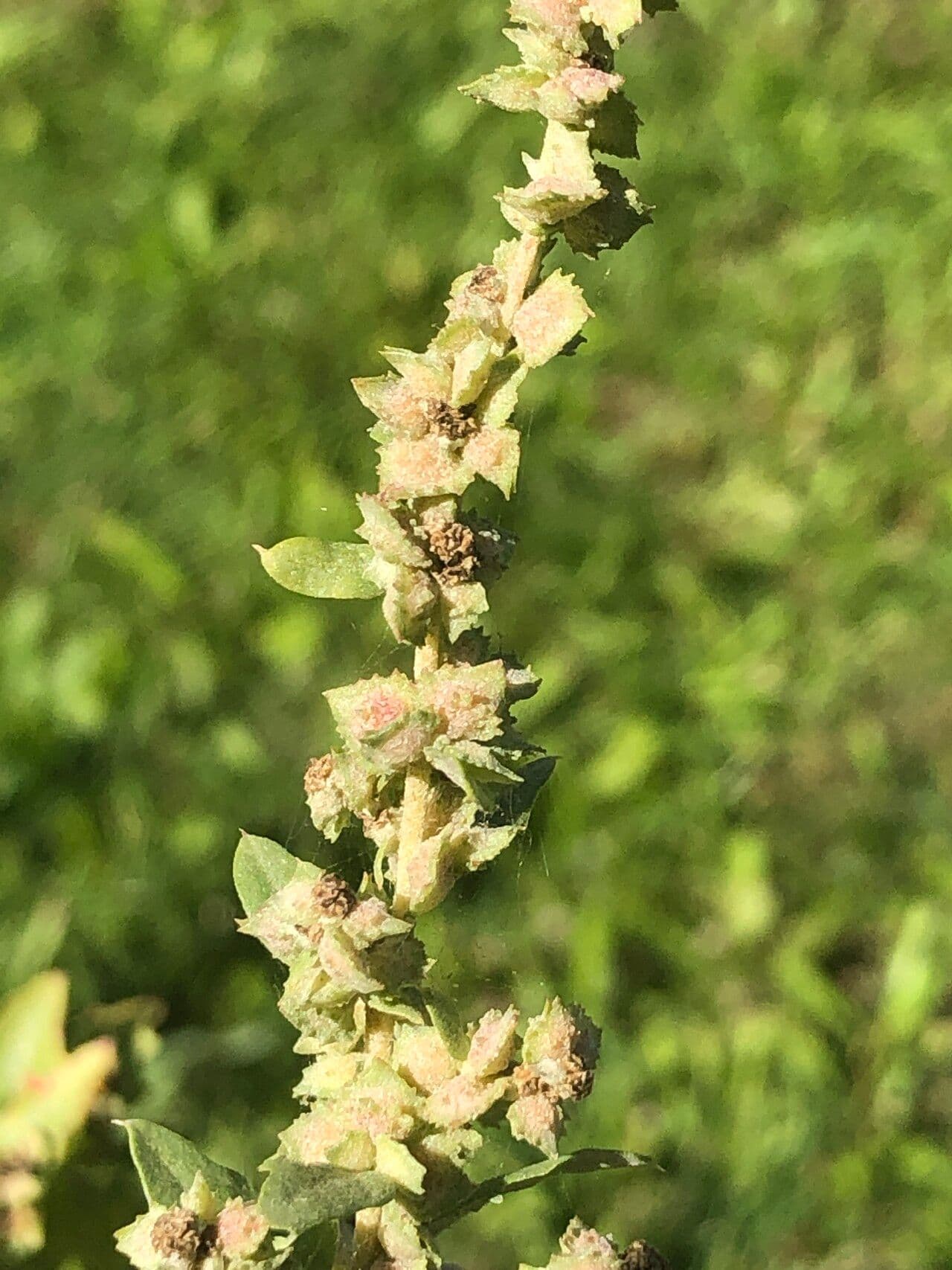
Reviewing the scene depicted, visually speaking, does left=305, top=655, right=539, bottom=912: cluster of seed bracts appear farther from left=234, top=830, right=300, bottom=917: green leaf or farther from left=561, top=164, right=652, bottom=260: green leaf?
left=561, top=164, right=652, bottom=260: green leaf

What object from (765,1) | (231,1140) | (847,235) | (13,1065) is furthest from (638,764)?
(765,1)

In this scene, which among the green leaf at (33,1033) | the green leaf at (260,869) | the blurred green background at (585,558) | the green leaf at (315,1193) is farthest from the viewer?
the blurred green background at (585,558)

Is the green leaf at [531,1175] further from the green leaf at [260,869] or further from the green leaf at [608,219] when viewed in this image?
the green leaf at [608,219]

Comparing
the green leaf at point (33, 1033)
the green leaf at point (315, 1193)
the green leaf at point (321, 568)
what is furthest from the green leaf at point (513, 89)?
the green leaf at point (33, 1033)

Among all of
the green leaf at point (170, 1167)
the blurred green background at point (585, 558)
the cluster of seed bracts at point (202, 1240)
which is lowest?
the blurred green background at point (585, 558)

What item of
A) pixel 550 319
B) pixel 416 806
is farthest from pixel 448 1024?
pixel 550 319

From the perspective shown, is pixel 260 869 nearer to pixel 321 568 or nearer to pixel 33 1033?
pixel 321 568

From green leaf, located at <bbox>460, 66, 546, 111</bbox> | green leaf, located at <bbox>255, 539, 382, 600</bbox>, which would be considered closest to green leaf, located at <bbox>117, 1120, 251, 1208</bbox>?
green leaf, located at <bbox>255, 539, 382, 600</bbox>

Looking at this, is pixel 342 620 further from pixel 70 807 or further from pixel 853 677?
pixel 853 677
